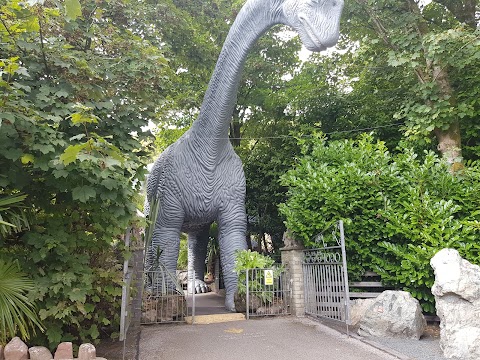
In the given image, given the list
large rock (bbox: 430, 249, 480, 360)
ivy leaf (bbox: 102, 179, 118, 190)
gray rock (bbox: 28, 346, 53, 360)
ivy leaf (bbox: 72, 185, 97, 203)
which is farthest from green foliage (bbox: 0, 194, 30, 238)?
large rock (bbox: 430, 249, 480, 360)

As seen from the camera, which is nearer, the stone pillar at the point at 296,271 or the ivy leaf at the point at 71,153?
the ivy leaf at the point at 71,153

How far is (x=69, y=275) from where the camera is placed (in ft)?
13.9

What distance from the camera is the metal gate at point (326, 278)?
19.7 feet

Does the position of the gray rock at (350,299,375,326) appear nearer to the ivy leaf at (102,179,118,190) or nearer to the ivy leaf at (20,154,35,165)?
the ivy leaf at (102,179,118,190)

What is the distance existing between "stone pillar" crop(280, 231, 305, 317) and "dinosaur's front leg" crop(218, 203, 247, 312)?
0.89 m

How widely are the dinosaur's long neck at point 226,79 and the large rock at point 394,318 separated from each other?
3808 mm

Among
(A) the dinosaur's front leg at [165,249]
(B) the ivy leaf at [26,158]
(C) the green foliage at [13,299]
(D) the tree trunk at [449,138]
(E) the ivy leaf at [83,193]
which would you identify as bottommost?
(C) the green foliage at [13,299]

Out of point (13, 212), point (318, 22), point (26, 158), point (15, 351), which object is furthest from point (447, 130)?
point (15, 351)

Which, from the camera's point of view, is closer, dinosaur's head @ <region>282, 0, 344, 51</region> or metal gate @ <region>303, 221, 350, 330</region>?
dinosaur's head @ <region>282, 0, 344, 51</region>

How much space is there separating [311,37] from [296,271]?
398cm

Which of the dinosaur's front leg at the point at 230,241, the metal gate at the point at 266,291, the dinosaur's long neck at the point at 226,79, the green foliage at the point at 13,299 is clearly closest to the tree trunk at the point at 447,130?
the dinosaur's long neck at the point at 226,79

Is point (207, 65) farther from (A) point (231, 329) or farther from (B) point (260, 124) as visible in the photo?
(A) point (231, 329)

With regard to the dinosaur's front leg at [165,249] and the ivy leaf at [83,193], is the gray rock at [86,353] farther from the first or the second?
the dinosaur's front leg at [165,249]

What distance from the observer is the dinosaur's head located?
215 inches
